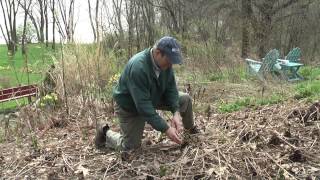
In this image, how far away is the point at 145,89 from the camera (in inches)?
175

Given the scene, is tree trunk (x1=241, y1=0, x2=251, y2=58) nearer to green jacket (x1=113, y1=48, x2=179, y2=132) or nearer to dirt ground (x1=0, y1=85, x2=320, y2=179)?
dirt ground (x1=0, y1=85, x2=320, y2=179)

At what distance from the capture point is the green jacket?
14.4 feet

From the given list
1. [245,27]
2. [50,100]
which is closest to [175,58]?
[50,100]

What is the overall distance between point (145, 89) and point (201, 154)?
2.58 ft

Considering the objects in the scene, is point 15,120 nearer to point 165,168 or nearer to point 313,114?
point 165,168

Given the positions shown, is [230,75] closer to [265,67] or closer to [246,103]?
[265,67]

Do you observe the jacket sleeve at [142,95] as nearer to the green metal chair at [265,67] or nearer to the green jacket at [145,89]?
the green jacket at [145,89]

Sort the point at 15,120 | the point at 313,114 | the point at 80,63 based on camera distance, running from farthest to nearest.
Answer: the point at 80,63 → the point at 15,120 → the point at 313,114

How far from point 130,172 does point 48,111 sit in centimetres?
324

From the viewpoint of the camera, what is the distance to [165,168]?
4.30 meters

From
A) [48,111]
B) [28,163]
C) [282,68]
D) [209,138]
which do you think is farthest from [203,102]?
[282,68]

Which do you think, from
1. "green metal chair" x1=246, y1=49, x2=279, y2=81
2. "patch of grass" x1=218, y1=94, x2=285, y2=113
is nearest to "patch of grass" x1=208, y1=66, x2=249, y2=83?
"green metal chair" x1=246, y1=49, x2=279, y2=81

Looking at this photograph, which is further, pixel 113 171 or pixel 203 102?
pixel 203 102

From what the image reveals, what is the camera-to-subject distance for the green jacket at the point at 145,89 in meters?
4.39
